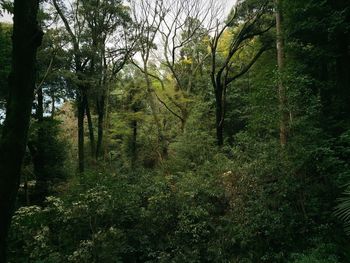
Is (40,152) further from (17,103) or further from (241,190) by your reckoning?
(17,103)

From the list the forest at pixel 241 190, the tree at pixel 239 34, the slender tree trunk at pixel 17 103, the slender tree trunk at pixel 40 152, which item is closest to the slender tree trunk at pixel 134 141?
the slender tree trunk at pixel 40 152

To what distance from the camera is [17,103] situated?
9.62 ft

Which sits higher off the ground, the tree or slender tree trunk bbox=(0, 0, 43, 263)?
the tree

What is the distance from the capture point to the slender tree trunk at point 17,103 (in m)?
2.88

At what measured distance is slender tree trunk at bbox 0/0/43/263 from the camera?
2.88 meters

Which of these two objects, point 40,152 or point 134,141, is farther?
point 134,141

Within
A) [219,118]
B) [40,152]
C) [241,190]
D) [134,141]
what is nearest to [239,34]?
[219,118]

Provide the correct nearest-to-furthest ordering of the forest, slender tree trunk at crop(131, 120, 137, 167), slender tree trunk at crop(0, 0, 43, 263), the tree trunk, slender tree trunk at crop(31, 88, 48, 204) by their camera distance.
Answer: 1. slender tree trunk at crop(0, 0, 43, 263)
2. the forest
3. the tree trunk
4. slender tree trunk at crop(31, 88, 48, 204)
5. slender tree trunk at crop(131, 120, 137, 167)

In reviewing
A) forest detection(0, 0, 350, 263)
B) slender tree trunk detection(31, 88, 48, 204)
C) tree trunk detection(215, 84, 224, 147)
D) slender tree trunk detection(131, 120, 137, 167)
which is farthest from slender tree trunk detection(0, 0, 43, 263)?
slender tree trunk detection(131, 120, 137, 167)

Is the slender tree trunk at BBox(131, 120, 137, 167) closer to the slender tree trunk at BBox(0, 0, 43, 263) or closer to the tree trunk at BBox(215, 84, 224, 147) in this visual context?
the tree trunk at BBox(215, 84, 224, 147)

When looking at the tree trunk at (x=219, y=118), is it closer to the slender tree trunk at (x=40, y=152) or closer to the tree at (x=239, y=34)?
the tree at (x=239, y=34)

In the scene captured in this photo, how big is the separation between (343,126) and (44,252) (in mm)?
8270

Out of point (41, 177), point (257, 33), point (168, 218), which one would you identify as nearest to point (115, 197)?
point (168, 218)

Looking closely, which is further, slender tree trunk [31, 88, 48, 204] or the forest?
slender tree trunk [31, 88, 48, 204]
